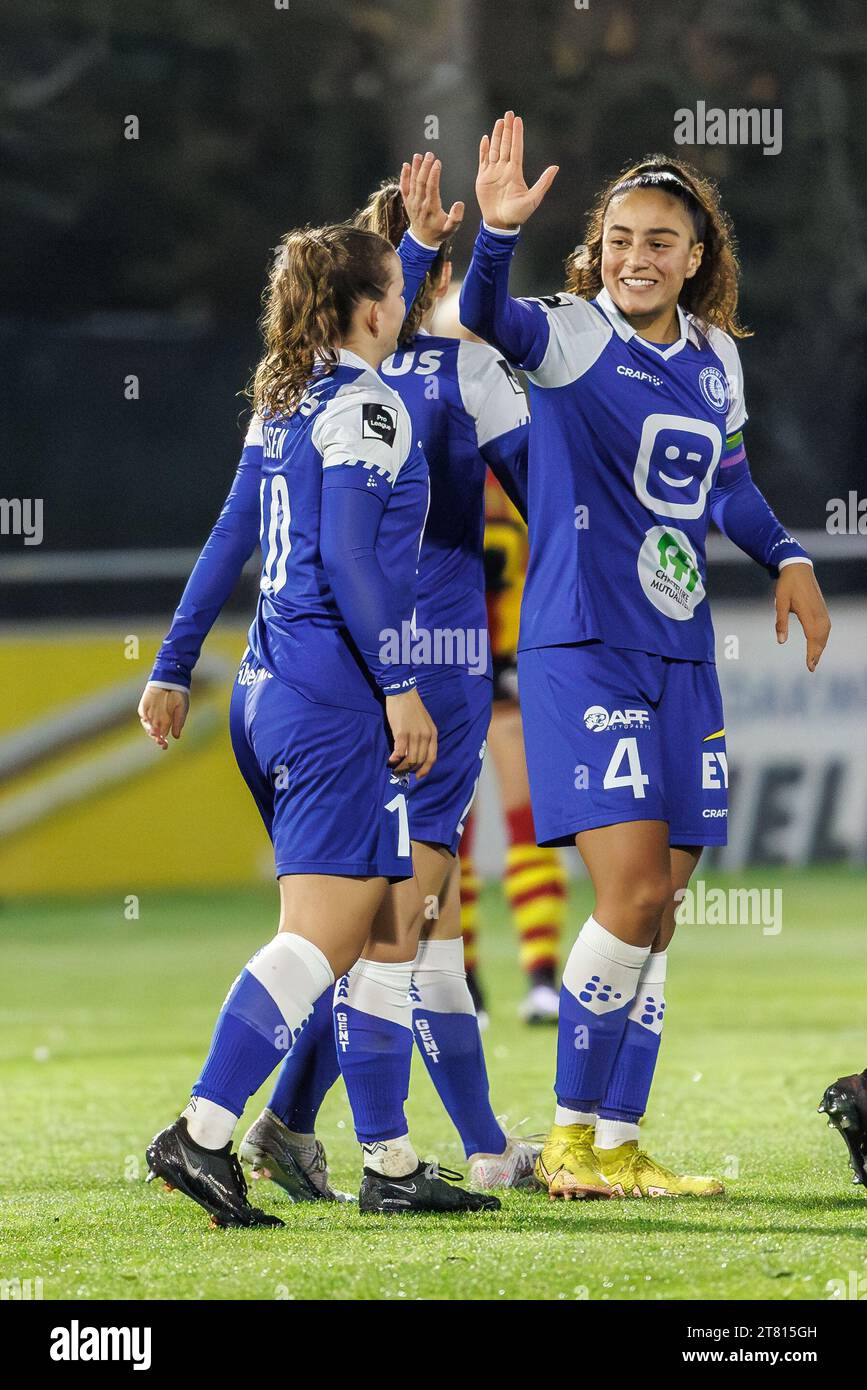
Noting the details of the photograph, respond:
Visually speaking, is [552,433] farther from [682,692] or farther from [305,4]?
[305,4]

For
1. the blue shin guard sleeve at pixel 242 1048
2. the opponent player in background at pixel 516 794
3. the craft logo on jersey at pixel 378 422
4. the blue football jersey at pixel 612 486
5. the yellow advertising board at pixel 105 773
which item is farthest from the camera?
the yellow advertising board at pixel 105 773

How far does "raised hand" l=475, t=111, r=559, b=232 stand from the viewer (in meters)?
3.67

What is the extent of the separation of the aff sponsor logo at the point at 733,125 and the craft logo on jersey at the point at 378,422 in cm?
1117

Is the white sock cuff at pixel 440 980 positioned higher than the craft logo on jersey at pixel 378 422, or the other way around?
the craft logo on jersey at pixel 378 422

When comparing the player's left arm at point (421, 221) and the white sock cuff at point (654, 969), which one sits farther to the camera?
the white sock cuff at point (654, 969)

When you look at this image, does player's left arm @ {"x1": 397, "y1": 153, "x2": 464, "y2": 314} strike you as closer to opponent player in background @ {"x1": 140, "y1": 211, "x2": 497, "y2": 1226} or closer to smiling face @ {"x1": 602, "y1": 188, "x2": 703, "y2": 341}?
opponent player in background @ {"x1": 140, "y1": 211, "x2": 497, "y2": 1226}

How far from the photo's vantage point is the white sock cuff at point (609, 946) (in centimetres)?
396

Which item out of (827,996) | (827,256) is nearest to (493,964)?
(827,996)

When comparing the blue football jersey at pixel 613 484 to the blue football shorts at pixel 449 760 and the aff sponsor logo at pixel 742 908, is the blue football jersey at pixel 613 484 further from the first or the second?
the aff sponsor logo at pixel 742 908

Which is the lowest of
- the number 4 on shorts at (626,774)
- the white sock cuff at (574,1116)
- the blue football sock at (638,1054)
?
the white sock cuff at (574,1116)

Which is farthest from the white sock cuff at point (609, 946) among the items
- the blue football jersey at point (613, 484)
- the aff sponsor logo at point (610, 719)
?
the blue football jersey at point (613, 484)

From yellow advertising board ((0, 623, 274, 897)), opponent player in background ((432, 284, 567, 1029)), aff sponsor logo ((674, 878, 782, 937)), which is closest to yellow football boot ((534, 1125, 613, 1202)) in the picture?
opponent player in background ((432, 284, 567, 1029))

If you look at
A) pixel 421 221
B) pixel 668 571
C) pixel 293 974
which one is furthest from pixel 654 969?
pixel 421 221

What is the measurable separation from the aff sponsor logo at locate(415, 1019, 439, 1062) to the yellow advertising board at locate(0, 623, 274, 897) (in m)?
6.88
